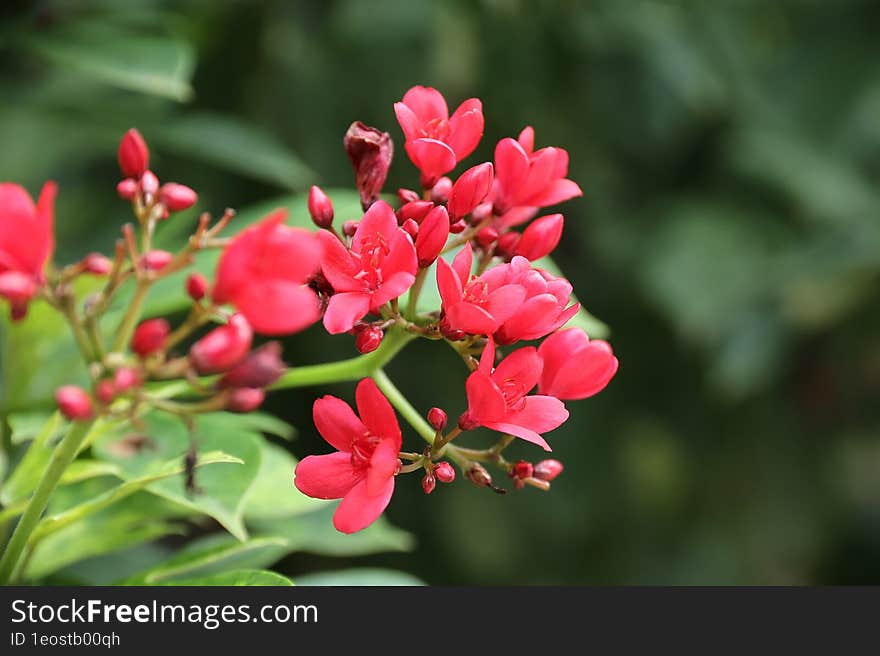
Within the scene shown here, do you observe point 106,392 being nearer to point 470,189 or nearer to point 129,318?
point 129,318

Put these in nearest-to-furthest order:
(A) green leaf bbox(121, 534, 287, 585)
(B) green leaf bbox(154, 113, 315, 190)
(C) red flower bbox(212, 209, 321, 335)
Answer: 1. (C) red flower bbox(212, 209, 321, 335)
2. (A) green leaf bbox(121, 534, 287, 585)
3. (B) green leaf bbox(154, 113, 315, 190)

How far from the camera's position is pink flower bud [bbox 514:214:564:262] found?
100 cm

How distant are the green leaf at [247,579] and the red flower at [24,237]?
34cm

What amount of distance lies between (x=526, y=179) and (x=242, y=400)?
400 millimetres

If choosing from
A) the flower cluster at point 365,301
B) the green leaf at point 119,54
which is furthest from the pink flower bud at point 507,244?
the green leaf at point 119,54

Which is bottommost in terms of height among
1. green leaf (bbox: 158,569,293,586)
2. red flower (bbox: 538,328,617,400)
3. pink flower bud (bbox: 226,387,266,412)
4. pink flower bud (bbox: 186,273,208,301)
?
green leaf (bbox: 158,569,293,586)

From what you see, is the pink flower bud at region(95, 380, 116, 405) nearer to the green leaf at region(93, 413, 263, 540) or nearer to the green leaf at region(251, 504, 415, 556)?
the green leaf at region(93, 413, 263, 540)

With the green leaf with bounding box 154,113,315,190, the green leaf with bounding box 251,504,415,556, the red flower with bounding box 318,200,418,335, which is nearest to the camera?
the red flower with bounding box 318,200,418,335

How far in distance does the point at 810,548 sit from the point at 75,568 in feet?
7.26

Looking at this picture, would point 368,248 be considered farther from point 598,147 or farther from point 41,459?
point 598,147

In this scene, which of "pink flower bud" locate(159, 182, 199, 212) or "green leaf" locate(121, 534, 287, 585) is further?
"green leaf" locate(121, 534, 287, 585)

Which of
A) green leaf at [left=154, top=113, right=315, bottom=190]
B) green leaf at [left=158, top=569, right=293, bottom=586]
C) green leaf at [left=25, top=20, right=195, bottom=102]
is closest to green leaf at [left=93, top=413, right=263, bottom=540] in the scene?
green leaf at [left=158, top=569, right=293, bottom=586]

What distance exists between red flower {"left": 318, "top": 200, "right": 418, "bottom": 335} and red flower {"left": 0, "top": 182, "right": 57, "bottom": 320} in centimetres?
22

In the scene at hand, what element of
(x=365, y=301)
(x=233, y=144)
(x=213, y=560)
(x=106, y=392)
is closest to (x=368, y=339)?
(x=365, y=301)
